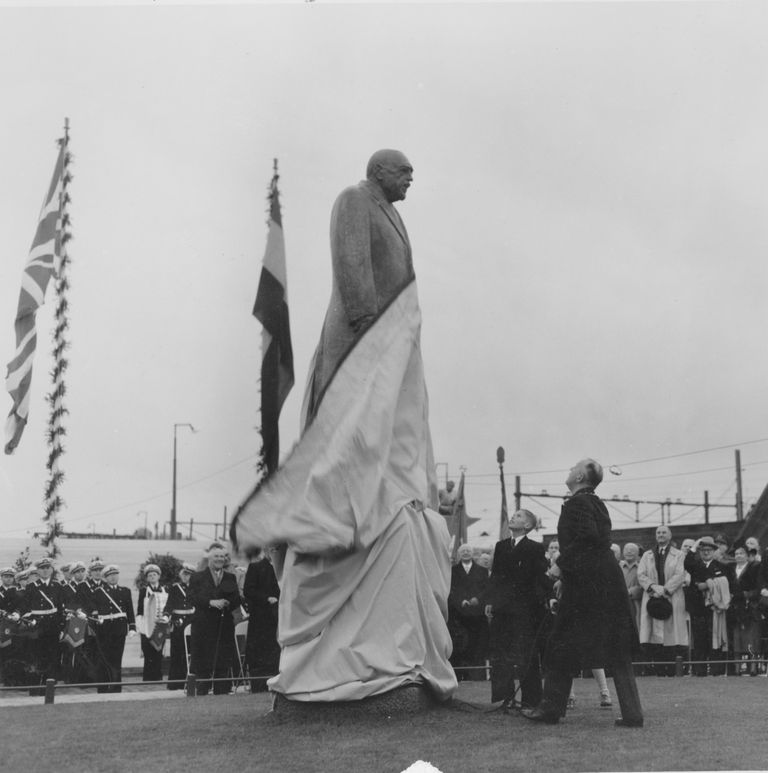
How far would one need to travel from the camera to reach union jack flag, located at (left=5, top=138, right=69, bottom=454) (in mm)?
20938

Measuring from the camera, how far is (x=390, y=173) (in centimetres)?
868

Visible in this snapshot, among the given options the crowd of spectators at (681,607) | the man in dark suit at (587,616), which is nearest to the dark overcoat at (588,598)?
the man in dark suit at (587,616)

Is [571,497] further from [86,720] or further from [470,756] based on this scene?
[86,720]

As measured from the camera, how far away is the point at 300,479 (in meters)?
7.81

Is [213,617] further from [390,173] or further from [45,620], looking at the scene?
[390,173]

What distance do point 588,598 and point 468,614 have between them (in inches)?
344

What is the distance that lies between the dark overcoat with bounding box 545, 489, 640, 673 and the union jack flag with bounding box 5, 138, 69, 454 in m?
14.8

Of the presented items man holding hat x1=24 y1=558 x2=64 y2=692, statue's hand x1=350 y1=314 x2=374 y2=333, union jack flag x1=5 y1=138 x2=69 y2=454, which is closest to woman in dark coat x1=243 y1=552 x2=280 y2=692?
man holding hat x1=24 y1=558 x2=64 y2=692

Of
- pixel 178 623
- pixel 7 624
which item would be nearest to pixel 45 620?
pixel 7 624

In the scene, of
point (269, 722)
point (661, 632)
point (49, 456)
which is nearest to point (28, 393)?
point (49, 456)

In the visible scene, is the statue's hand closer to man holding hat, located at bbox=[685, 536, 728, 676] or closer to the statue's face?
the statue's face

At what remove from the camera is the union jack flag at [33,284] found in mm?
20938

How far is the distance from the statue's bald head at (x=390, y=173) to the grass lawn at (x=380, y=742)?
12.6ft

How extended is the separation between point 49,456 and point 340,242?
48.5 feet
